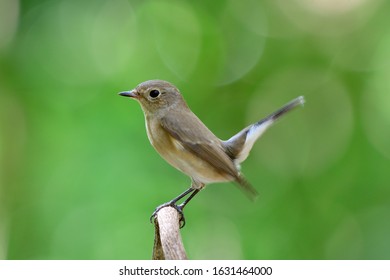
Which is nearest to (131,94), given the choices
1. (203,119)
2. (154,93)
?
(154,93)

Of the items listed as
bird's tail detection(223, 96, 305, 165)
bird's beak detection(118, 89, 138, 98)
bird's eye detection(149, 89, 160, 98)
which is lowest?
bird's tail detection(223, 96, 305, 165)

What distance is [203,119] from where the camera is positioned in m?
4.44

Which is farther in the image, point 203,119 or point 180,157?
point 203,119

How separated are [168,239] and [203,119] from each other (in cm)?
238

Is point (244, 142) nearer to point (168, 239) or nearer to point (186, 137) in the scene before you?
point (186, 137)

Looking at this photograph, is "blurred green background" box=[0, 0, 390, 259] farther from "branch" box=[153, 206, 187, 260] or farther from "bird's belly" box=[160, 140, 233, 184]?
"bird's belly" box=[160, 140, 233, 184]

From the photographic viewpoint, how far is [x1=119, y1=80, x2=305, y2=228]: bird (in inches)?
93.1


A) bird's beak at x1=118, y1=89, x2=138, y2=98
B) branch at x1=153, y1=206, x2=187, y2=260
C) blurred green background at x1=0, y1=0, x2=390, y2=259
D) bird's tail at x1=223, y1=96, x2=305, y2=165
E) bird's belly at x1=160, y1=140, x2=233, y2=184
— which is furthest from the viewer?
blurred green background at x1=0, y1=0, x2=390, y2=259

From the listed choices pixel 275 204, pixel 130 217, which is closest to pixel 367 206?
pixel 275 204

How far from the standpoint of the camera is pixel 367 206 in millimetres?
4562

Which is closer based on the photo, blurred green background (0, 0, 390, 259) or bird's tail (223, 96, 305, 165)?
bird's tail (223, 96, 305, 165)

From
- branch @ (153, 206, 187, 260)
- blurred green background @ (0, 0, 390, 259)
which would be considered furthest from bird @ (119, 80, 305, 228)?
blurred green background @ (0, 0, 390, 259)

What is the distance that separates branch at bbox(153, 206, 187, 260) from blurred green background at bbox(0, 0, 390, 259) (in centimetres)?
153

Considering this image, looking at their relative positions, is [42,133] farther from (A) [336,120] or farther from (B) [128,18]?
(A) [336,120]
